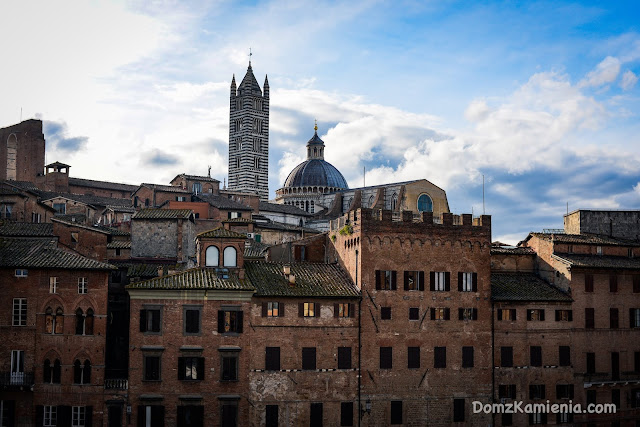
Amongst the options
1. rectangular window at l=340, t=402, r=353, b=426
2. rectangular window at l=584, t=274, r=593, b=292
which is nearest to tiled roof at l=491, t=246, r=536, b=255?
rectangular window at l=584, t=274, r=593, b=292

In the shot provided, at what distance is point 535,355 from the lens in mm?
55469

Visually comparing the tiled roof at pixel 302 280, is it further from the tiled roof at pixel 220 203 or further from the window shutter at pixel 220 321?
the tiled roof at pixel 220 203

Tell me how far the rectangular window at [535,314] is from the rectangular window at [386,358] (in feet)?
34.6

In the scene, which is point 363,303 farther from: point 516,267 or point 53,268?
point 53,268

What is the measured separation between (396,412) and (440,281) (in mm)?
9110

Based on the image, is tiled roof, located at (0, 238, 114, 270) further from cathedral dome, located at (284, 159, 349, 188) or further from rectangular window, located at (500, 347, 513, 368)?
cathedral dome, located at (284, 159, 349, 188)

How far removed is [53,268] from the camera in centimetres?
4878

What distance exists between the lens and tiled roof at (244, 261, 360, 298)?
50750mm

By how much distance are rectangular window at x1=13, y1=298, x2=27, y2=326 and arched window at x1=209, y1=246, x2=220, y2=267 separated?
1115 cm

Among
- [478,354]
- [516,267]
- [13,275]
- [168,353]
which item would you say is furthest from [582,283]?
[13,275]

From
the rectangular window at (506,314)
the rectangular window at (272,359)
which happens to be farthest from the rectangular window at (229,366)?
the rectangular window at (506,314)

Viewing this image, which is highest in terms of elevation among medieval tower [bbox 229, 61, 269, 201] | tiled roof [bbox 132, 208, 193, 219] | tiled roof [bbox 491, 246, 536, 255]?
medieval tower [bbox 229, 61, 269, 201]

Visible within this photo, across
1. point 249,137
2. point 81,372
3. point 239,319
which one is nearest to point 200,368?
point 239,319

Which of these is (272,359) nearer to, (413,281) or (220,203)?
(413,281)
